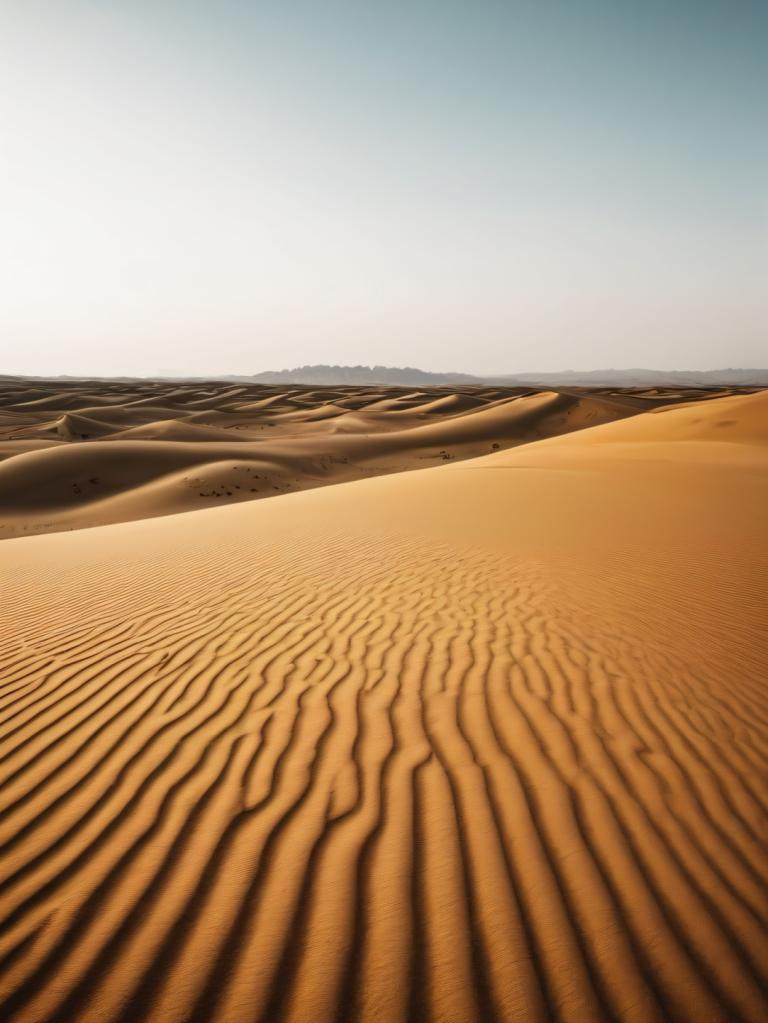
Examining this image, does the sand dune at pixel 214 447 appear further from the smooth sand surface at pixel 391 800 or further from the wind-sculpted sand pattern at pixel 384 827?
the wind-sculpted sand pattern at pixel 384 827

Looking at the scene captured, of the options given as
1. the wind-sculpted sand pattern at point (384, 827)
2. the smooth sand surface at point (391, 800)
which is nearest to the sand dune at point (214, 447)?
the smooth sand surface at point (391, 800)

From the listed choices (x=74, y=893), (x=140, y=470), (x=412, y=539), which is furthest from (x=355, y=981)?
(x=140, y=470)

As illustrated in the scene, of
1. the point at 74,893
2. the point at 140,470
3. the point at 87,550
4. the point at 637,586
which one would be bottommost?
the point at 140,470

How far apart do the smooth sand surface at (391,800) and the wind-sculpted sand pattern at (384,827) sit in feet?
0.04

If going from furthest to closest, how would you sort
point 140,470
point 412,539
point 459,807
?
point 140,470
point 412,539
point 459,807

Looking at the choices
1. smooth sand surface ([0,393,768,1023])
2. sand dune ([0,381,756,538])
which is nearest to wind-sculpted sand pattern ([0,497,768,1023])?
smooth sand surface ([0,393,768,1023])

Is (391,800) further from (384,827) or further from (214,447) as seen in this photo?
(214,447)

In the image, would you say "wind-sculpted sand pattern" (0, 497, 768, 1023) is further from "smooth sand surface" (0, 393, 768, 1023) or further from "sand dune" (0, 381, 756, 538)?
"sand dune" (0, 381, 756, 538)

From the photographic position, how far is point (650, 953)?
1.90 metres

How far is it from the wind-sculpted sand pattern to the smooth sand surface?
0.04 feet

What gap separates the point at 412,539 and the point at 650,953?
642cm

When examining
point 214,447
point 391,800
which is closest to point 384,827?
point 391,800

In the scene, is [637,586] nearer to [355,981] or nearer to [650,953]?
[650,953]

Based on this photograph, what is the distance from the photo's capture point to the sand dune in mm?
21125
